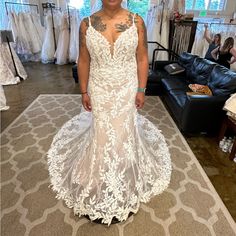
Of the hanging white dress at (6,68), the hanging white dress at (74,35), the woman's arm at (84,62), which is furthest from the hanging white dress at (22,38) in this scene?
the woman's arm at (84,62)

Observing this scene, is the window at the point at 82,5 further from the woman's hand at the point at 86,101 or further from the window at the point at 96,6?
the woman's hand at the point at 86,101

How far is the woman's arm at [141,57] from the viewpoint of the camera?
1.31m

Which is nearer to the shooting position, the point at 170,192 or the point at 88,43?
the point at 88,43

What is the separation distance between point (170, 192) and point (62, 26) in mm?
5791

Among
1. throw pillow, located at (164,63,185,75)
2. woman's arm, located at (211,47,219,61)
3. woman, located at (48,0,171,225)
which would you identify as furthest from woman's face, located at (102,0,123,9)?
woman's arm, located at (211,47,219,61)

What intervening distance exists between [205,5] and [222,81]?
4.32 metres

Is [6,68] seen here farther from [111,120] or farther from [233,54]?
[233,54]

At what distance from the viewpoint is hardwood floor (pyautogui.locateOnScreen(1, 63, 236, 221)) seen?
6.03ft

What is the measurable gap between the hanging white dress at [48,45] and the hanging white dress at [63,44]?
185 mm

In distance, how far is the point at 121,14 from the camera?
4.11 ft

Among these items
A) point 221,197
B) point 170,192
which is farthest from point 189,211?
point 221,197

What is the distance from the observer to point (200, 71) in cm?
331

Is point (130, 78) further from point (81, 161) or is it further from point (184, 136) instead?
point (184, 136)

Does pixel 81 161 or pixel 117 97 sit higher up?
pixel 117 97
